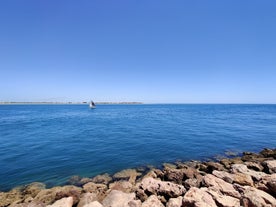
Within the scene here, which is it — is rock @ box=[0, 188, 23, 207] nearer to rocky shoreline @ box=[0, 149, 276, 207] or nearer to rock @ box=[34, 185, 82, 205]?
rocky shoreline @ box=[0, 149, 276, 207]

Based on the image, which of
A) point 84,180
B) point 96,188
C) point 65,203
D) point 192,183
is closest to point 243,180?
point 192,183

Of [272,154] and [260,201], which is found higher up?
[260,201]

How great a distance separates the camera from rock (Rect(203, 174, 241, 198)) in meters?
6.23

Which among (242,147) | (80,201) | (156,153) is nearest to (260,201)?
(80,201)

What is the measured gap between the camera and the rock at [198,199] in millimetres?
5147

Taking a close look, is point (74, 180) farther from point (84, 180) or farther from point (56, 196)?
point (56, 196)

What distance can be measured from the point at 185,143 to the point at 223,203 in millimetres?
11554

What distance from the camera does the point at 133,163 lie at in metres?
11.6

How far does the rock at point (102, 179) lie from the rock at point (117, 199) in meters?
2.41

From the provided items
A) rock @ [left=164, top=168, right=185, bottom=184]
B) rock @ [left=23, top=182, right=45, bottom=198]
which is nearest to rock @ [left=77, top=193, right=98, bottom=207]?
rock @ [left=23, top=182, right=45, bottom=198]

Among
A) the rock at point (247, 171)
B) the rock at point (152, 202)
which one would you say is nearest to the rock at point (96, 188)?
the rock at point (152, 202)

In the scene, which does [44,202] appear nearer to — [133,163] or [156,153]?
[133,163]

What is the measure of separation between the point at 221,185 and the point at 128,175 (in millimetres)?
5096

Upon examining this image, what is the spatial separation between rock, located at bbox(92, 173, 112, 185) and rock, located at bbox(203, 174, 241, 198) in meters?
5.06
